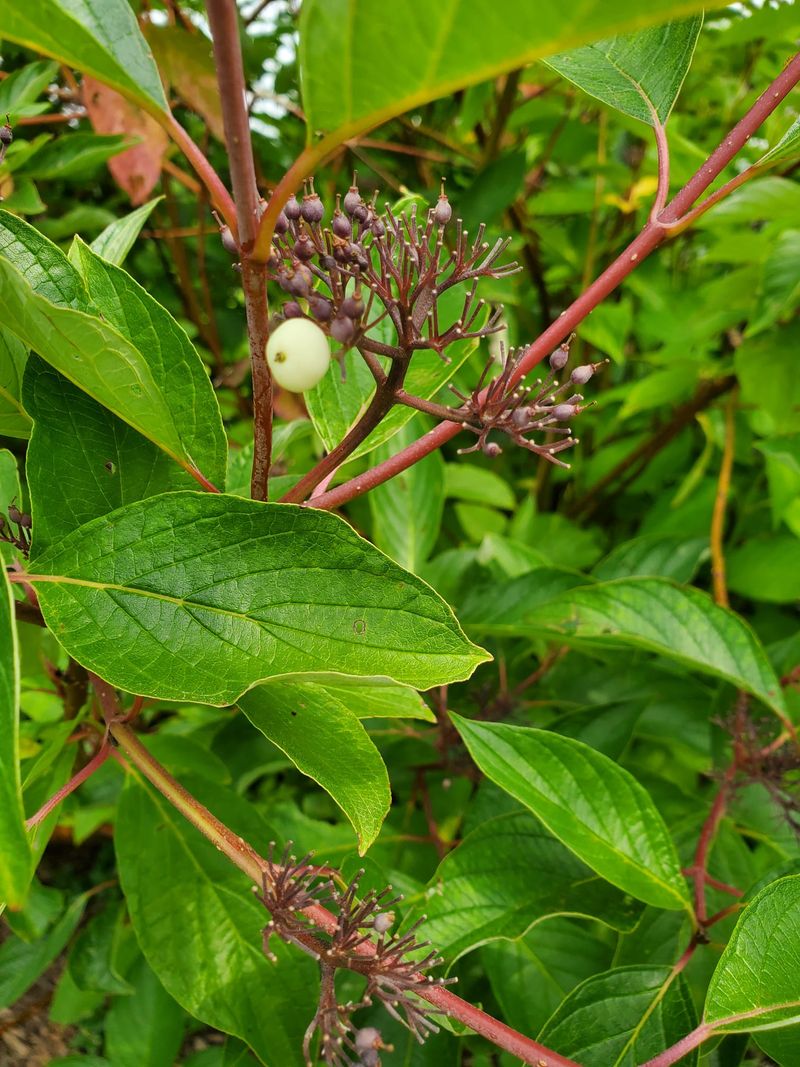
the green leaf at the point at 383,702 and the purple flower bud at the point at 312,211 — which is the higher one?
the purple flower bud at the point at 312,211

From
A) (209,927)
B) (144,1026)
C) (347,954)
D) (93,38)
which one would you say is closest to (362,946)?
(347,954)

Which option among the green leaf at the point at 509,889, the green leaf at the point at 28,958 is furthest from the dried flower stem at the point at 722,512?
the green leaf at the point at 28,958

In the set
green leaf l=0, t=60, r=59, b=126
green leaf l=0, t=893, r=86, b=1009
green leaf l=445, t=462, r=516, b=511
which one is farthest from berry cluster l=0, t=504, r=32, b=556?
green leaf l=445, t=462, r=516, b=511

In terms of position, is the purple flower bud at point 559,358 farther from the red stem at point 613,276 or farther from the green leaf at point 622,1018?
the green leaf at point 622,1018

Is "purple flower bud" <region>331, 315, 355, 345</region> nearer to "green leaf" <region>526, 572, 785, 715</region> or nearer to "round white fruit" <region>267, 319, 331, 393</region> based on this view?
"round white fruit" <region>267, 319, 331, 393</region>

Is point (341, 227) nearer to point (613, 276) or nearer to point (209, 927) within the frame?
point (613, 276)

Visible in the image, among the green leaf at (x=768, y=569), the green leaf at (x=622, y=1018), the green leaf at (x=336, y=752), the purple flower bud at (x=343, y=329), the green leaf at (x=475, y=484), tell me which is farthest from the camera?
the green leaf at (x=475, y=484)
